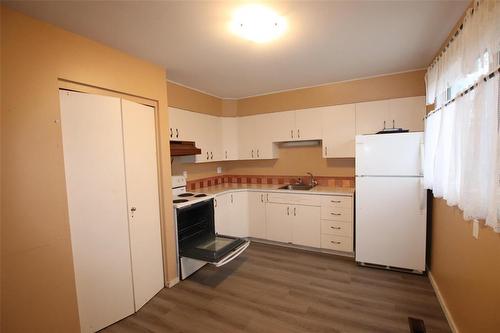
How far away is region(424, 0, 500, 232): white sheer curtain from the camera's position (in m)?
1.11

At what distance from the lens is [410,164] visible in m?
2.55

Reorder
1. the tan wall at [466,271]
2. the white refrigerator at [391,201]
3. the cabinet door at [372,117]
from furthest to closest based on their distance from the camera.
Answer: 1. the cabinet door at [372,117]
2. the white refrigerator at [391,201]
3. the tan wall at [466,271]

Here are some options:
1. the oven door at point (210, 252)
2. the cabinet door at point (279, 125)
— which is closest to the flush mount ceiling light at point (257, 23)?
the cabinet door at point (279, 125)

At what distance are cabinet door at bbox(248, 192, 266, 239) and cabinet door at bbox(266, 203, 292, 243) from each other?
8 centimetres

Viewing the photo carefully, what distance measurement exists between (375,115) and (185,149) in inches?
101

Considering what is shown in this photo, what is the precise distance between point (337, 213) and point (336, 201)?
0.54ft

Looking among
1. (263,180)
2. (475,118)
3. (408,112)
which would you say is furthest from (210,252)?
(408,112)

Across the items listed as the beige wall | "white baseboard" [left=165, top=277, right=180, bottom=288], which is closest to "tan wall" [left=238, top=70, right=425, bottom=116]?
the beige wall

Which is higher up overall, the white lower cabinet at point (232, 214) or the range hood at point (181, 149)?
the range hood at point (181, 149)

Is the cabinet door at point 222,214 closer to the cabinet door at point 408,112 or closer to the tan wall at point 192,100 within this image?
the tan wall at point 192,100

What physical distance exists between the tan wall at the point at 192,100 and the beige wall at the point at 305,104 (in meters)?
0.01

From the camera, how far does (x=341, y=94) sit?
331cm

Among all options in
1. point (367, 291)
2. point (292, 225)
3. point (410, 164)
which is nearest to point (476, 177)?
point (410, 164)

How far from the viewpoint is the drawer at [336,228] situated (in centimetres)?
309
